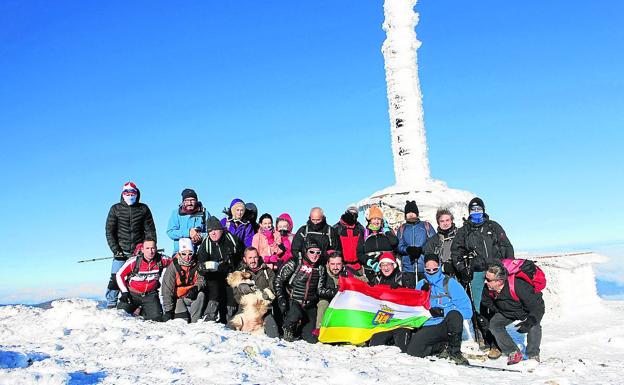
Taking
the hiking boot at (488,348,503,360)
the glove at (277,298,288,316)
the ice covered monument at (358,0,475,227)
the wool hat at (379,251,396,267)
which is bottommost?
the hiking boot at (488,348,503,360)

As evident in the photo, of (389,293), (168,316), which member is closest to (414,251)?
(389,293)

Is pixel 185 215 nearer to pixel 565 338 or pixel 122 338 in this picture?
pixel 122 338

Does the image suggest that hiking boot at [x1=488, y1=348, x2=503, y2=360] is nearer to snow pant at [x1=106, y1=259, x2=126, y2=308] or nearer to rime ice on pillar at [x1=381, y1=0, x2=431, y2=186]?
snow pant at [x1=106, y1=259, x2=126, y2=308]

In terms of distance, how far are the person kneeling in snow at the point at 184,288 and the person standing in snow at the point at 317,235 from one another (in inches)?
64.0

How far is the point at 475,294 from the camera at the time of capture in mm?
8688

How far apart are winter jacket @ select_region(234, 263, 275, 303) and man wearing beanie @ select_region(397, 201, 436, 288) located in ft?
7.81

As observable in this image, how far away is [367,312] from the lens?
7.93 meters

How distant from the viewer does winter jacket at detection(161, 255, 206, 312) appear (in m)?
8.56

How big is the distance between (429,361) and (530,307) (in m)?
1.89

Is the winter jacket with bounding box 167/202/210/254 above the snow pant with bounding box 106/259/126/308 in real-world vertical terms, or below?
above

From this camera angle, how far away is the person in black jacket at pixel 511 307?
24.9ft

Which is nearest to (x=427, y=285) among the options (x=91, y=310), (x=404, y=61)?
(x=91, y=310)

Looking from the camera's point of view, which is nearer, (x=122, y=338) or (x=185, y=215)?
(x=122, y=338)

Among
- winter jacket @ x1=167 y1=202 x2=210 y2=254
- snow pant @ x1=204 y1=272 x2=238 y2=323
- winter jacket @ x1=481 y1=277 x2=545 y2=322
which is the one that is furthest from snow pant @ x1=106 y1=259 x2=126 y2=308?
winter jacket @ x1=481 y1=277 x2=545 y2=322
